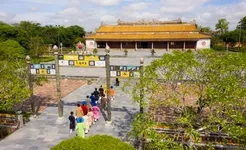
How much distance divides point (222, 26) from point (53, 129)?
5600 cm

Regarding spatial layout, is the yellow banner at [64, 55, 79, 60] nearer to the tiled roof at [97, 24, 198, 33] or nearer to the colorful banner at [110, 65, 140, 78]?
the colorful banner at [110, 65, 140, 78]

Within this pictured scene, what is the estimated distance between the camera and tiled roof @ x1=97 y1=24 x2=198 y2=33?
1738 inches

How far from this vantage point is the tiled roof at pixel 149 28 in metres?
44.2

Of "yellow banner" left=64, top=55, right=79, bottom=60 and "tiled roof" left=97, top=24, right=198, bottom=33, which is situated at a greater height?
"tiled roof" left=97, top=24, right=198, bottom=33

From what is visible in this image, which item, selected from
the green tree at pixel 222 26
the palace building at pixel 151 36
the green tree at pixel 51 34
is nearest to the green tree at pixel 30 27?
the green tree at pixel 51 34

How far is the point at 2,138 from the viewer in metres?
10.4

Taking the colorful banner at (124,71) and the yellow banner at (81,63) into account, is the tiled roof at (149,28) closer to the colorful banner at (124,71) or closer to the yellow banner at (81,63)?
the colorful banner at (124,71)

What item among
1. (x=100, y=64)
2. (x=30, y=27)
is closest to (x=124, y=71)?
(x=100, y=64)

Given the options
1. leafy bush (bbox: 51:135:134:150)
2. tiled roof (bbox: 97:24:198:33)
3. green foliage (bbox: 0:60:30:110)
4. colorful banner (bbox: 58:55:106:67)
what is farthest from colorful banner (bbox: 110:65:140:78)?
tiled roof (bbox: 97:24:198:33)

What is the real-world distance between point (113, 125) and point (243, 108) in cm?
617

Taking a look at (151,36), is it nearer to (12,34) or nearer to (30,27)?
(12,34)

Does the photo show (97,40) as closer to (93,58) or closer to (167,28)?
(167,28)

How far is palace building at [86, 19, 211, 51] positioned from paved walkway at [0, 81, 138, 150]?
97.8 ft

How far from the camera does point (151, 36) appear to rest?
1710 inches
